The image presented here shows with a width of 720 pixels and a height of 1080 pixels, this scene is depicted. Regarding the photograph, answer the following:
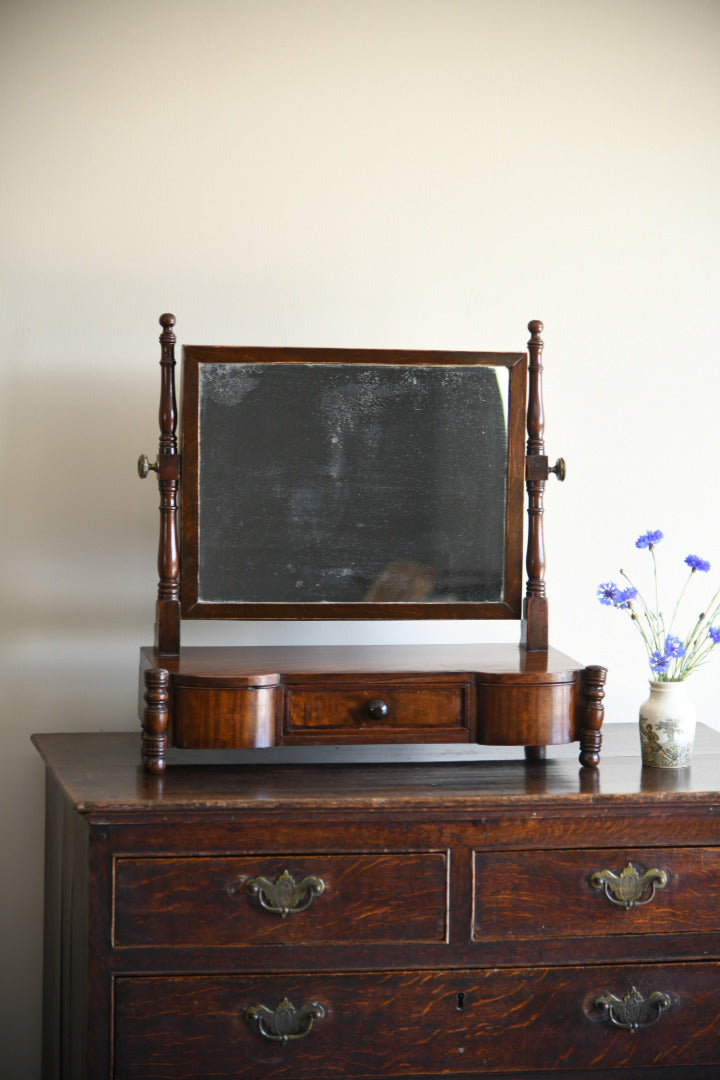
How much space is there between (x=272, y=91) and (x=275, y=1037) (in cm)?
194

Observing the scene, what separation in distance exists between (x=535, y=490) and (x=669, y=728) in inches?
20.7

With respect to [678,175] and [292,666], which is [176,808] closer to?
[292,666]

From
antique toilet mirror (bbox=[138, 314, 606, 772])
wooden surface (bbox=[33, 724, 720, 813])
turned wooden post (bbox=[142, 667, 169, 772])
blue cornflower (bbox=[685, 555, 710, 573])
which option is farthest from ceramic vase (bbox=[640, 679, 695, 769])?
turned wooden post (bbox=[142, 667, 169, 772])

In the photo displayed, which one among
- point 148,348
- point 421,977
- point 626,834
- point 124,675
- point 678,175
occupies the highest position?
point 678,175

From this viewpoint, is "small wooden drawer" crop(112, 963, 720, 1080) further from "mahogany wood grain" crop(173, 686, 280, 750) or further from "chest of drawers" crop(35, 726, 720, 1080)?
"mahogany wood grain" crop(173, 686, 280, 750)

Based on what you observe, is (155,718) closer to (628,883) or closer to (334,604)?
(334,604)

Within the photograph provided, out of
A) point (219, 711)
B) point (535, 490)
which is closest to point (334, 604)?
point (219, 711)

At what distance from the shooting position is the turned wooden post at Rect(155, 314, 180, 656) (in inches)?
89.0

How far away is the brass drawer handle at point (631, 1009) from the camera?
83.5 inches

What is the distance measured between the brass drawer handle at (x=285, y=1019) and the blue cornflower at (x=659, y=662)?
90 centimetres

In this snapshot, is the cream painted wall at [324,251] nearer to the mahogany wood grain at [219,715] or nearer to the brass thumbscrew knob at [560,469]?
the brass thumbscrew knob at [560,469]

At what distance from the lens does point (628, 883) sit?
6.97ft

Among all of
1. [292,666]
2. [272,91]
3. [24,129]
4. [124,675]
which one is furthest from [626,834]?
[24,129]

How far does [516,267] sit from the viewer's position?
2.73 meters
